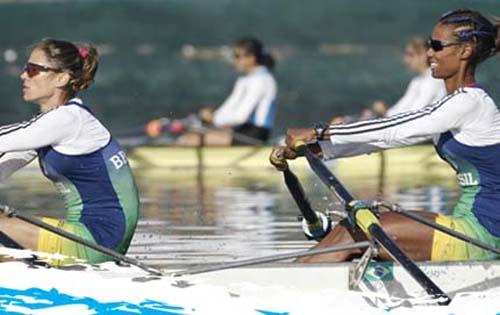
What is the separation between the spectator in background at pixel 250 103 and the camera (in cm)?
2125

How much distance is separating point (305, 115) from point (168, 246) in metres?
25.1

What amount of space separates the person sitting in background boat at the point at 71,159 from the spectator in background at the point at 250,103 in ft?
37.0

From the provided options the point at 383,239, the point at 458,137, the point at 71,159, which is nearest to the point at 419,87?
the point at 458,137

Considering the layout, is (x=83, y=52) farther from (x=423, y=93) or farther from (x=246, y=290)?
(x=423, y=93)

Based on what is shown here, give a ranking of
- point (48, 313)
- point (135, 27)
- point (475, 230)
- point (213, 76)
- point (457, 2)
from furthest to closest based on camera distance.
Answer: point (135, 27) < point (457, 2) < point (213, 76) < point (475, 230) < point (48, 313)

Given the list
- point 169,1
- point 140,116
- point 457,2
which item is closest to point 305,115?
point 140,116

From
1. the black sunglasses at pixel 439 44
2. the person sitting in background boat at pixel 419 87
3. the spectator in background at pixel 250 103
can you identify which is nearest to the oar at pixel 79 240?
the black sunglasses at pixel 439 44

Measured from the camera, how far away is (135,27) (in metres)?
106

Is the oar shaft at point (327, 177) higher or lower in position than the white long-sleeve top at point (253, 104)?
lower

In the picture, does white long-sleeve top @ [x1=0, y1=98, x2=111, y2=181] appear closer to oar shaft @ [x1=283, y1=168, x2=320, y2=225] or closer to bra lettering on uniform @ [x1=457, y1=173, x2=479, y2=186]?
oar shaft @ [x1=283, y1=168, x2=320, y2=225]

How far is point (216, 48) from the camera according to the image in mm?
83000

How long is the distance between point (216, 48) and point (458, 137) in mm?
73604

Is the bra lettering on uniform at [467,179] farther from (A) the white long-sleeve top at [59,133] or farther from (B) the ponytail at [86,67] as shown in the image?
(B) the ponytail at [86,67]

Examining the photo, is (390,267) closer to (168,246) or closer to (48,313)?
(48,313)
